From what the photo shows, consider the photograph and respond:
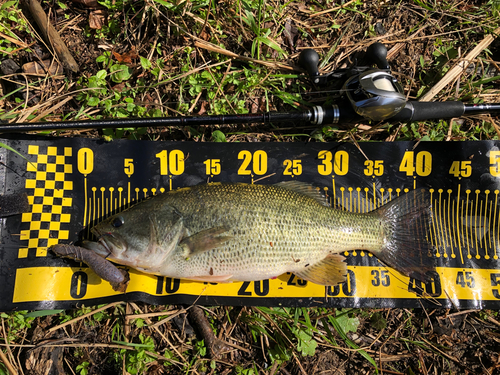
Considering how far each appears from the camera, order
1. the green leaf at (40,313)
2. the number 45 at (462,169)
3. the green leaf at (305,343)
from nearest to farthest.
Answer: the green leaf at (40,313), the green leaf at (305,343), the number 45 at (462,169)

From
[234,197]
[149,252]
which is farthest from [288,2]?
[149,252]

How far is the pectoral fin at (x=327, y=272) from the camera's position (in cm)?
279

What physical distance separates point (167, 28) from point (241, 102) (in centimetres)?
122

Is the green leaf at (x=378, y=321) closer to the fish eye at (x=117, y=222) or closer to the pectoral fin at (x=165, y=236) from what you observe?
the pectoral fin at (x=165, y=236)

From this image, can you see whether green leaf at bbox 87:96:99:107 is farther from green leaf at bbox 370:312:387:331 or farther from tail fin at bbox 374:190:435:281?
green leaf at bbox 370:312:387:331

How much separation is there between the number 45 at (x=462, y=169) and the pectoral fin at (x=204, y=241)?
101 inches

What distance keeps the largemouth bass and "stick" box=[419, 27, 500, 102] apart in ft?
5.66

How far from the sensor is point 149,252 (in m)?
2.50

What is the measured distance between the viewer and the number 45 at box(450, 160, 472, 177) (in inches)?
122

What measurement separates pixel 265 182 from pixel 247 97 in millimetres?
1039

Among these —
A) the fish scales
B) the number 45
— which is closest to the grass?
the number 45

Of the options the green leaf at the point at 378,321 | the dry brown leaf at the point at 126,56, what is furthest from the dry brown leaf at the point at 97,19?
the green leaf at the point at 378,321

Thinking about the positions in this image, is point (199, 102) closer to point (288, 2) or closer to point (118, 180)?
point (118, 180)

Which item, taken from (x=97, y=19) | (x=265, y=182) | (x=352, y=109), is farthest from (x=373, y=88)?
(x=97, y=19)
